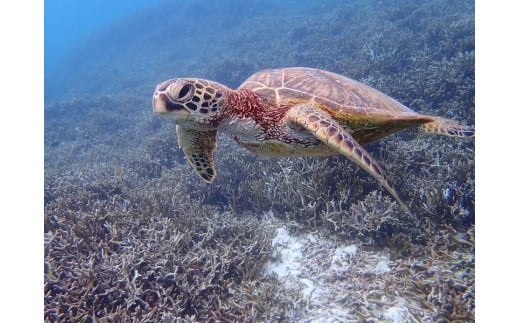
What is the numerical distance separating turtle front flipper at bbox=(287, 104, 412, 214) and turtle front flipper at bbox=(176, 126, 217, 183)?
1.06m

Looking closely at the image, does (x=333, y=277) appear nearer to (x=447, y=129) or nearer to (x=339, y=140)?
(x=339, y=140)

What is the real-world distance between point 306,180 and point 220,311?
2.11m

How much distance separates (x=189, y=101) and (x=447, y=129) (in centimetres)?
297

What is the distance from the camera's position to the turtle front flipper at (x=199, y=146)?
125 inches

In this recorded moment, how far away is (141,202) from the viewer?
463 cm

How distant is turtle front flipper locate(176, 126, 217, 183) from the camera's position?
10.4ft

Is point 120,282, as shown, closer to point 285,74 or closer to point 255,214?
point 255,214

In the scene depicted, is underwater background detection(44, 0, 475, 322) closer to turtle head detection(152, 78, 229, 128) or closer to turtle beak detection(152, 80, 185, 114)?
turtle head detection(152, 78, 229, 128)

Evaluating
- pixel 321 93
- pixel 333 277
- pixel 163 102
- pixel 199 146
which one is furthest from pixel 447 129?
pixel 163 102

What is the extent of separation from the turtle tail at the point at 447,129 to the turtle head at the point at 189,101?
2.52 metres

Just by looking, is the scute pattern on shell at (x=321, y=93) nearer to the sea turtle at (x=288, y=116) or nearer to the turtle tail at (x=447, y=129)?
the sea turtle at (x=288, y=116)

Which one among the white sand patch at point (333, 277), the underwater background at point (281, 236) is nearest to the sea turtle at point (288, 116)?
the underwater background at point (281, 236)

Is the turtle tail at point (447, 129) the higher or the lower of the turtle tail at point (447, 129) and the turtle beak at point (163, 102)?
the lower

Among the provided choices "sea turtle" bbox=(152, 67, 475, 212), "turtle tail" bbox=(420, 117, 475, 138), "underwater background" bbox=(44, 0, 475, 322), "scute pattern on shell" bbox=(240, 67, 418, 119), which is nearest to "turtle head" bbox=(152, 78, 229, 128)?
"sea turtle" bbox=(152, 67, 475, 212)
